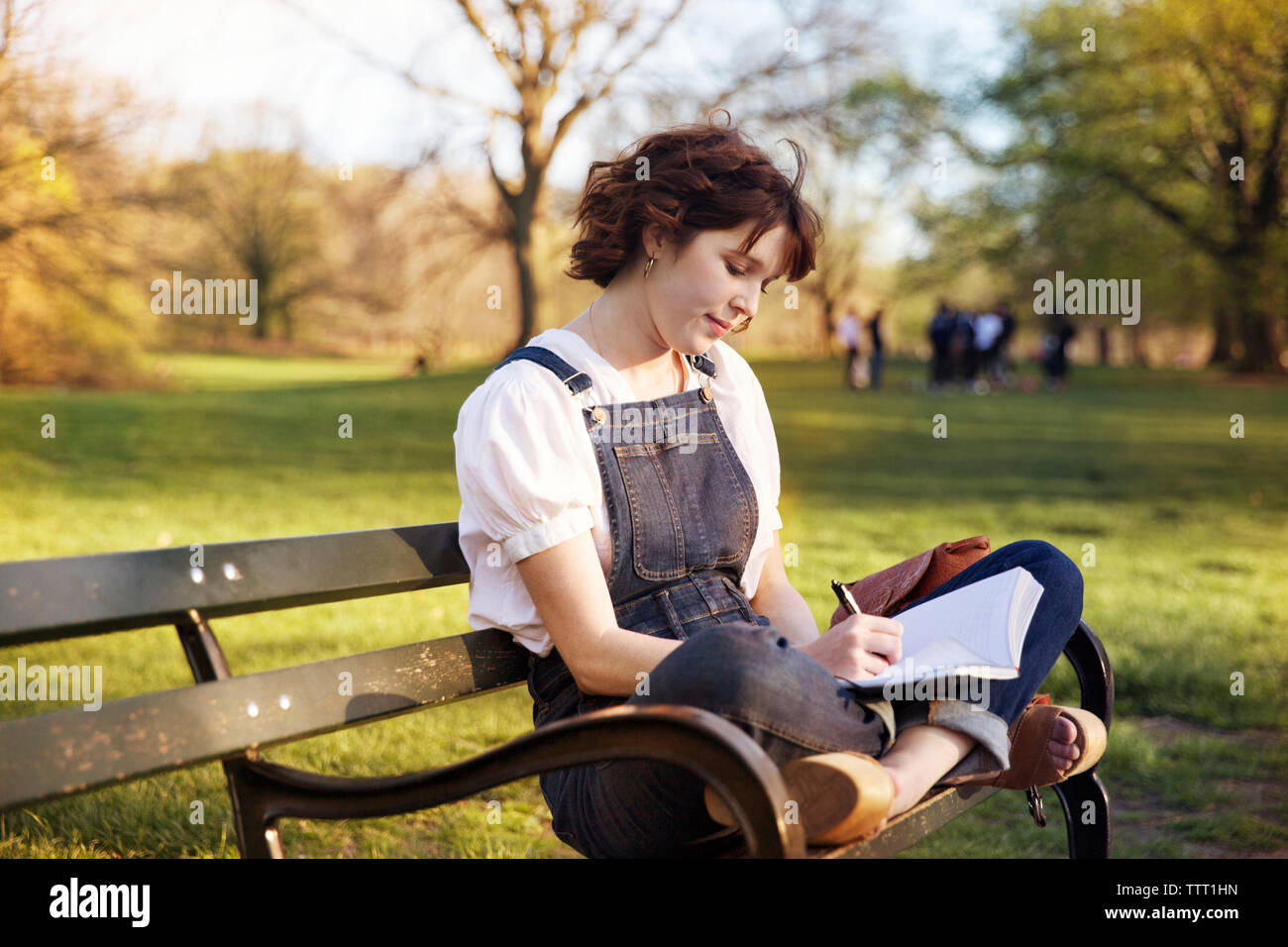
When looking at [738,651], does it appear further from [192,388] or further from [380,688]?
[192,388]

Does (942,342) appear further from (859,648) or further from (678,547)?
(859,648)

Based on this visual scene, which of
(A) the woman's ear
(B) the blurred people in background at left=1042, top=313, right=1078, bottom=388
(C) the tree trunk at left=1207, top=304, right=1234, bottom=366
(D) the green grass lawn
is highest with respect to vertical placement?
(C) the tree trunk at left=1207, top=304, right=1234, bottom=366

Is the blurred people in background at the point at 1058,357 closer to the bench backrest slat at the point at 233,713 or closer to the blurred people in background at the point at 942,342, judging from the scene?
the blurred people in background at the point at 942,342

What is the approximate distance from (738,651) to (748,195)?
909 mm

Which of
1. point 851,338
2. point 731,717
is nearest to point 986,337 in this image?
point 851,338

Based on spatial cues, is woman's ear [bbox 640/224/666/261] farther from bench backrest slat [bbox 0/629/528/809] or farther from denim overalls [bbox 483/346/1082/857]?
bench backrest slat [bbox 0/629/528/809]

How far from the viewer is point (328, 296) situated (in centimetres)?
3647

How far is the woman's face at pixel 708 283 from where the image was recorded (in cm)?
230

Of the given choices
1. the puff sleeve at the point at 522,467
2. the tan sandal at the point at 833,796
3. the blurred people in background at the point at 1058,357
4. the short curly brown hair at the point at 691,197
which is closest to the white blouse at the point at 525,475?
the puff sleeve at the point at 522,467

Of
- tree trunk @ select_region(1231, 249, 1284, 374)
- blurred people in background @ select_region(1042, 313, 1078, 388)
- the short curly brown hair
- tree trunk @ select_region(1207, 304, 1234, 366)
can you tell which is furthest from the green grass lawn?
tree trunk @ select_region(1207, 304, 1234, 366)

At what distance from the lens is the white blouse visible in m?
2.07

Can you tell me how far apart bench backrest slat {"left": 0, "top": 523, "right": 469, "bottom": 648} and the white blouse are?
11 centimetres

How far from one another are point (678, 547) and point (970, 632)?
554 mm

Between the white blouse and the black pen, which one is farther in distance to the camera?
the black pen
